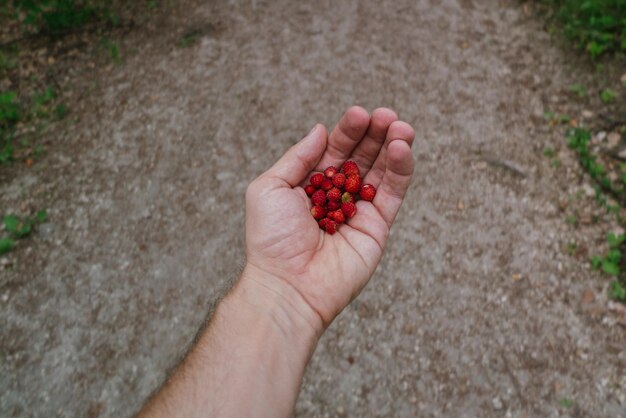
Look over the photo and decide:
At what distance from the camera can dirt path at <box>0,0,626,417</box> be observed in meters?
3.41

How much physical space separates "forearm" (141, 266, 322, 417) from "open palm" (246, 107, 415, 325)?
10 centimetres

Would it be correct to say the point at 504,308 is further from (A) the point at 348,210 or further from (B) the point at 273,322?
(B) the point at 273,322

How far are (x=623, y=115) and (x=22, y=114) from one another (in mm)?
5776

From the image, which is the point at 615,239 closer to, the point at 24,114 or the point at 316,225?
the point at 316,225

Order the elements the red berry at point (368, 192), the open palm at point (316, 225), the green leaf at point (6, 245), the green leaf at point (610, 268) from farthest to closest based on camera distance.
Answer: the green leaf at point (6, 245), the green leaf at point (610, 268), the red berry at point (368, 192), the open palm at point (316, 225)

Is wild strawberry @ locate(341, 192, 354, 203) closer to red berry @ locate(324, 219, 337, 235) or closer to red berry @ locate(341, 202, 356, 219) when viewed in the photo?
red berry @ locate(341, 202, 356, 219)

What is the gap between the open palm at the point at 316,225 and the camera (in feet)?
8.34

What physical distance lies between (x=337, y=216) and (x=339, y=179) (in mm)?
209

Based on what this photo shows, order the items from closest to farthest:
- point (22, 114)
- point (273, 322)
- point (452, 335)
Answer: point (273, 322), point (452, 335), point (22, 114)

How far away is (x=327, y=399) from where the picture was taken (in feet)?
11.1

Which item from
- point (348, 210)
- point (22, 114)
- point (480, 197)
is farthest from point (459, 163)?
point (22, 114)

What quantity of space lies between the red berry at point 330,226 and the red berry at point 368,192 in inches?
10.0

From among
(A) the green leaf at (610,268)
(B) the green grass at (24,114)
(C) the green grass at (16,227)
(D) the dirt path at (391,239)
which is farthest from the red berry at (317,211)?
(B) the green grass at (24,114)

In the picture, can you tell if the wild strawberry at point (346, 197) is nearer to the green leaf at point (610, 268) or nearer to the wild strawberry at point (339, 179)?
the wild strawberry at point (339, 179)
